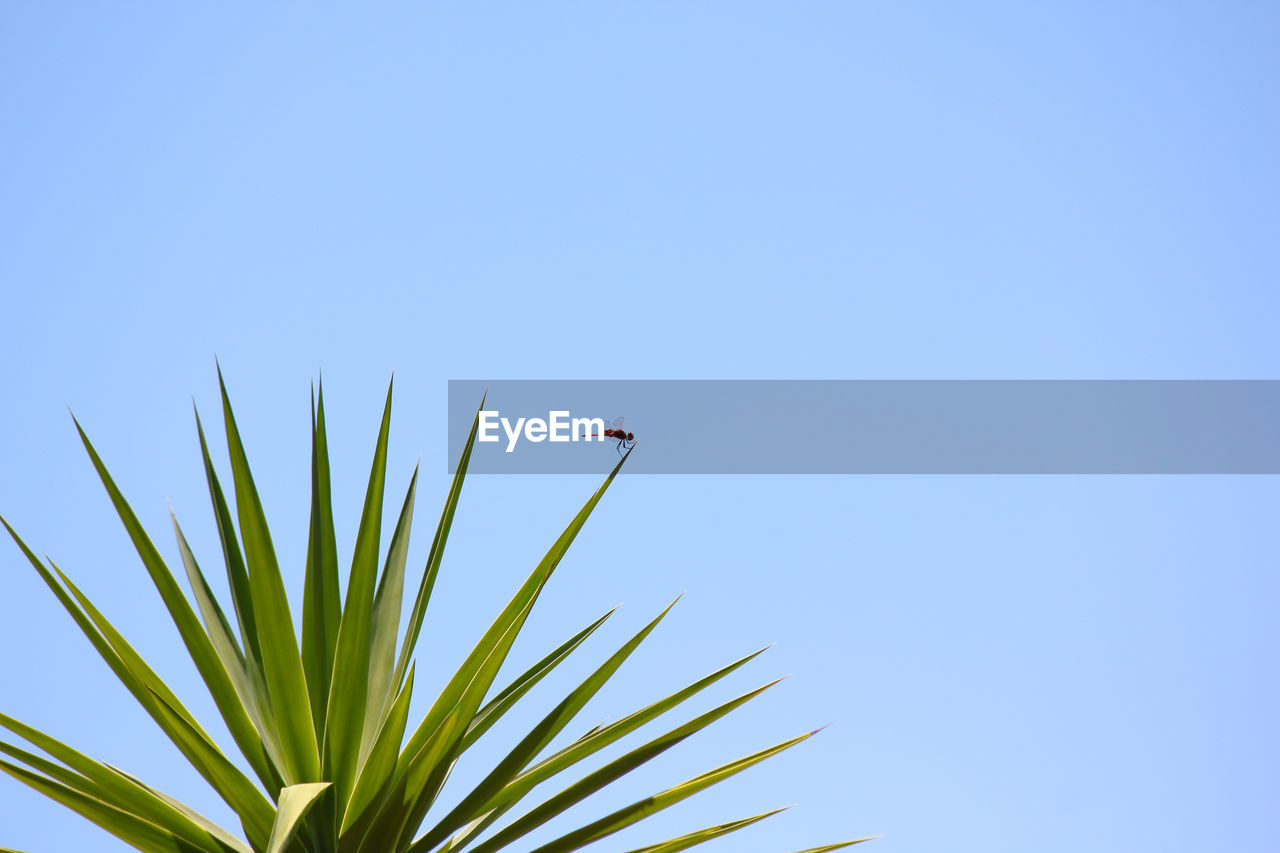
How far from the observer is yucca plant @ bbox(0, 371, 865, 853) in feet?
8.57

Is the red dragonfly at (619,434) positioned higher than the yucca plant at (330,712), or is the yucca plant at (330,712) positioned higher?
the red dragonfly at (619,434)

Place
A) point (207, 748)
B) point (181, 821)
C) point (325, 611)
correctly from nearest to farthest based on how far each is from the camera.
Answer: point (207, 748), point (181, 821), point (325, 611)

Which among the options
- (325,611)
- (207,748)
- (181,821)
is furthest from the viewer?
(325,611)

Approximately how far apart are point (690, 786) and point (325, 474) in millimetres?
1359

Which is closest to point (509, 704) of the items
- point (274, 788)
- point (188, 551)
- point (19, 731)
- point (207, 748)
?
point (274, 788)

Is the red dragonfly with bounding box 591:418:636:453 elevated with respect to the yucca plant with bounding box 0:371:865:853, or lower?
elevated

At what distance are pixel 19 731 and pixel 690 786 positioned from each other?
5.79 ft

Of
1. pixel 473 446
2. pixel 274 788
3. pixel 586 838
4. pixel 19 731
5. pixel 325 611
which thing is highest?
pixel 473 446

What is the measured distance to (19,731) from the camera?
2762 millimetres

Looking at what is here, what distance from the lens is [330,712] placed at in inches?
108

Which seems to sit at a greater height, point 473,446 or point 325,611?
point 473,446

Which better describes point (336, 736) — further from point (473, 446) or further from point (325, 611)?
point (473, 446)

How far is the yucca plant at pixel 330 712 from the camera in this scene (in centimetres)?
261

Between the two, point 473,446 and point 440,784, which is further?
point 473,446
